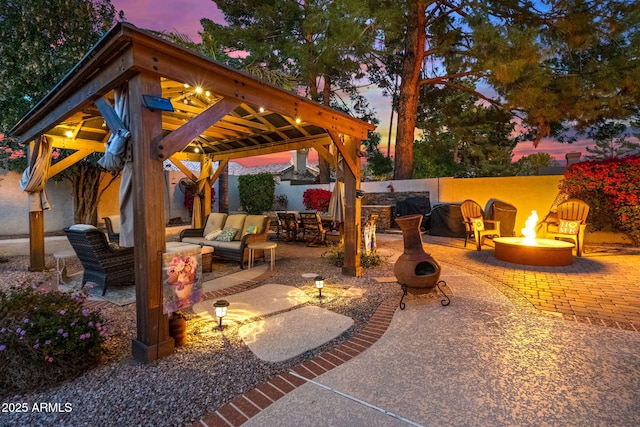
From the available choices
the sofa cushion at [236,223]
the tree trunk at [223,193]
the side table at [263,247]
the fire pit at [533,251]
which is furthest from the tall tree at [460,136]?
the side table at [263,247]

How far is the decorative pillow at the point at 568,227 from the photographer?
6578 millimetres

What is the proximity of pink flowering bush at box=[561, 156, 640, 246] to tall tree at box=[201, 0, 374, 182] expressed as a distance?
7176mm

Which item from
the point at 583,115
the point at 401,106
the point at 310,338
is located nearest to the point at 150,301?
the point at 310,338

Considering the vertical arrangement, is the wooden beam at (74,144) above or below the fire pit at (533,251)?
above

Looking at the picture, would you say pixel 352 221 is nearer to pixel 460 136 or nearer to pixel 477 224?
pixel 477 224

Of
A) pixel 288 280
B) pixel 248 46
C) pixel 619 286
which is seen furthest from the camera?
pixel 248 46

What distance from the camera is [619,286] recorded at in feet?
15.1

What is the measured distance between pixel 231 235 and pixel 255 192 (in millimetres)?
8265

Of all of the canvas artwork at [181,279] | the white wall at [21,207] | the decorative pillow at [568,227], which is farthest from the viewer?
the white wall at [21,207]

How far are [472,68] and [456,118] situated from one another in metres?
4.14

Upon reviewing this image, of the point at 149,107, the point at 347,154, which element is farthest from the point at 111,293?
the point at 347,154

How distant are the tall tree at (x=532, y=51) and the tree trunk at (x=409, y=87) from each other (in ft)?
0.11

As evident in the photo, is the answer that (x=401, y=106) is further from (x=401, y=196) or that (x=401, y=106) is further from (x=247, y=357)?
(x=247, y=357)

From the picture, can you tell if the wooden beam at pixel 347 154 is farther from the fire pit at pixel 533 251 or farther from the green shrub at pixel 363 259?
the fire pit at pixel 533 251
